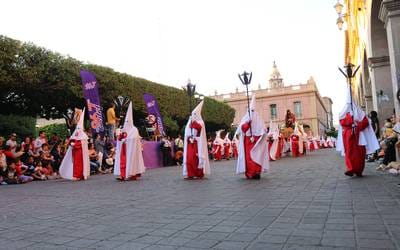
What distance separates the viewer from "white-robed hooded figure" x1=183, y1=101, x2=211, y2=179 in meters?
10.5

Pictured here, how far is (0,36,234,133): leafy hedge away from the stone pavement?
12.0 metres

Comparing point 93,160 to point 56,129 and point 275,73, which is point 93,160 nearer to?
point 56,129

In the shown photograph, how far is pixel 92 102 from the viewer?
1684 cm

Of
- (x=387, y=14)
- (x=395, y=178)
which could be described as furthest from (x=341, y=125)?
(x=387, y=14)

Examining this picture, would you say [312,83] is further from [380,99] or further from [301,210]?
[301,210]

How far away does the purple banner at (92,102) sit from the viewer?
16.5 m

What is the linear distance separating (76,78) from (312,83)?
57277mm

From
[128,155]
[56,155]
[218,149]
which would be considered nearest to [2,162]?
[56,155]

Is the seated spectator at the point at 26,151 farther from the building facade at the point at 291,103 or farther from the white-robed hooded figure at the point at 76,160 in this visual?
the building facade at the point at 291,103

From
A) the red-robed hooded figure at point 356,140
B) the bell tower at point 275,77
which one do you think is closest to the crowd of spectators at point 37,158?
the red-robed hooded figure at point 356,140

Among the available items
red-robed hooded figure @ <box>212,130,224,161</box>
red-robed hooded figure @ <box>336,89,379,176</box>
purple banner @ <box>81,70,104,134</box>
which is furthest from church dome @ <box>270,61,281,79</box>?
red-robed hooded figure @ <box>336,89,379,176</box>

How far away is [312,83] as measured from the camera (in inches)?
2783

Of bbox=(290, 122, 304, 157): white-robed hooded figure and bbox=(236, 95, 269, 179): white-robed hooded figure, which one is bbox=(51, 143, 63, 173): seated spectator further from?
bbox=(290, 122, 304, 157): white-robed hooded figure

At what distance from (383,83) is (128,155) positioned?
9171 mm
